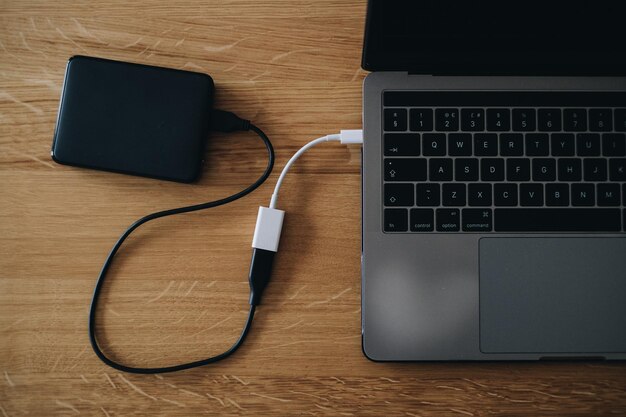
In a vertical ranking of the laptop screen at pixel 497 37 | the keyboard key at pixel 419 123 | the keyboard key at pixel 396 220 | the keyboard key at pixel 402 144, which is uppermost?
the laptop screen at pixel 497 37

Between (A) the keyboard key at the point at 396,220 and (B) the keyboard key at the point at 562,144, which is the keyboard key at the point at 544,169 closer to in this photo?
(B) the keyboard key at the point at 562,144

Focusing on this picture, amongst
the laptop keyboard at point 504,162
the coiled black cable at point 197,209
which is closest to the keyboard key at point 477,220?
the laptop keyboard at point 504,162

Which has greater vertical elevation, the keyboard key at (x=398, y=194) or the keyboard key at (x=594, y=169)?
the keyboard key at (x=594, y=169)

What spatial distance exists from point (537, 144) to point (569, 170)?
0.14 feet

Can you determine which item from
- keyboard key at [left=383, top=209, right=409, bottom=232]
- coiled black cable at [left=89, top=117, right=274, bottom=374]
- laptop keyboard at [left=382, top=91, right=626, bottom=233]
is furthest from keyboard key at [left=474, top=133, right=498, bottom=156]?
coiled black cable at [left=89, top=117, right=274, bottom=374]

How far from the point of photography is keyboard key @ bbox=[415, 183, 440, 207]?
58 cm

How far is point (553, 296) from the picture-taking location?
0.58 metres

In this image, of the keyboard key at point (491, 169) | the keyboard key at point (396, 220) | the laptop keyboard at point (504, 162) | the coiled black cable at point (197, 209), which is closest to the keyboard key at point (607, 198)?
the laptop keyboard at point (504, 162)

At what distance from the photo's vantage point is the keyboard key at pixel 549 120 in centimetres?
59

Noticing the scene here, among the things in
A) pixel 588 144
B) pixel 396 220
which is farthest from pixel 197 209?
pixel 588 144

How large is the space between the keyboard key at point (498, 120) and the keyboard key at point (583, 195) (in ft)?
0.32

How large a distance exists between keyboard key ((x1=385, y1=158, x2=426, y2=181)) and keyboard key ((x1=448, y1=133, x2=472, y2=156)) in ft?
0.12

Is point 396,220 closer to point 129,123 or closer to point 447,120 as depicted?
point 447,120

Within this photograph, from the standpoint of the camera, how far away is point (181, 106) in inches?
24.0
